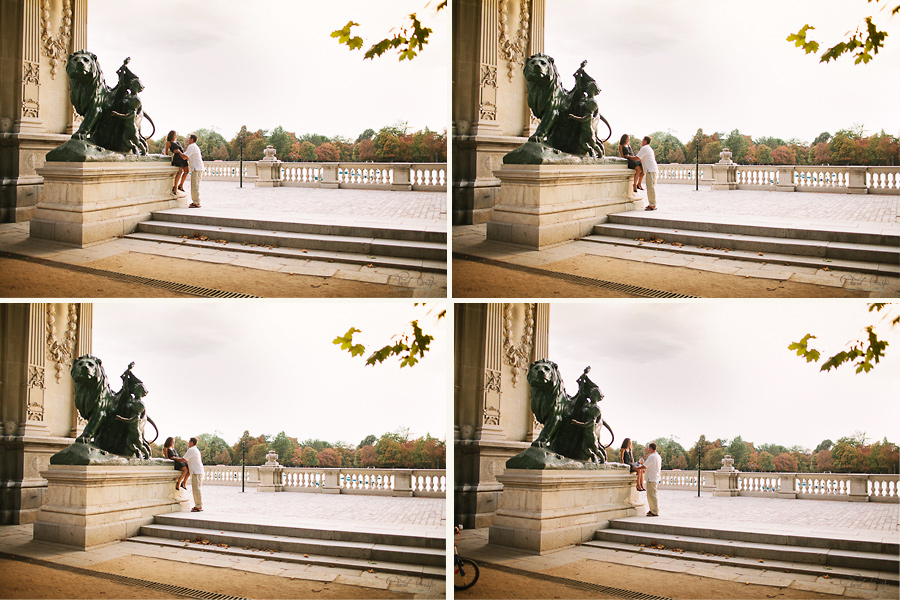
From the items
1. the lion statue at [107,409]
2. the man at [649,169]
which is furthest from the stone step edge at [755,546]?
the lion statue at [107,409]

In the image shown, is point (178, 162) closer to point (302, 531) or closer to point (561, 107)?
point (561, 107)

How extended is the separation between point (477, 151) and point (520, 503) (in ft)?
18.5

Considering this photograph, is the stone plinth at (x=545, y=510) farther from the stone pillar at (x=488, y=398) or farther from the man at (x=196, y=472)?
the man at (x=196, y=472)

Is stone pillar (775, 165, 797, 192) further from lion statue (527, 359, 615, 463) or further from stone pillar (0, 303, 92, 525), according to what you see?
stone pillar (0, 303, 92, 525)

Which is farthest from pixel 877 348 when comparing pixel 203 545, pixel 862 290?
pixel 203 545

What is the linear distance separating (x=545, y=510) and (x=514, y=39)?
7556 mm

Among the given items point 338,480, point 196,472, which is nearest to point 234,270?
point 196,472

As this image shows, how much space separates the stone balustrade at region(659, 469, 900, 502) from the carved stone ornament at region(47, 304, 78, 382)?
40.9ft

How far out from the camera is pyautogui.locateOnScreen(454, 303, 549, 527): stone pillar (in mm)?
9516

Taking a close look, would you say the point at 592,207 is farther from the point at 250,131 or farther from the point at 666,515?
the point at 250,131

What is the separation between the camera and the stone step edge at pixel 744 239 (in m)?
7.36

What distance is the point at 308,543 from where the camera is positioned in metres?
8.00

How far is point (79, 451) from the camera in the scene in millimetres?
8602

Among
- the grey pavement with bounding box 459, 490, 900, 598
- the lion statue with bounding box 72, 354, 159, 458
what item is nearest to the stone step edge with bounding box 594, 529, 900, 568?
the grey pavement with bounding box 459, 490, 900, 598
